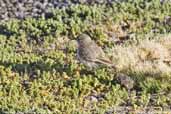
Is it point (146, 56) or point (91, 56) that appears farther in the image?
point (146, 56)

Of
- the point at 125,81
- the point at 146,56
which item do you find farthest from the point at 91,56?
the point at 146,56

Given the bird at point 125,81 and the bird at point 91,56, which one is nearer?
the bird at point 125,81

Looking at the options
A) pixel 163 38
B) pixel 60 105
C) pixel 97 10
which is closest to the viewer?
pixel 60 105

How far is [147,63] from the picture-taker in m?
13.5

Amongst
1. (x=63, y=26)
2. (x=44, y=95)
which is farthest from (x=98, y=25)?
(x=44, y=95)

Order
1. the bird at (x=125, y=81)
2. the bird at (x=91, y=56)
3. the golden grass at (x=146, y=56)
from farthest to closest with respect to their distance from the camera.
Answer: the golden grass at (x=146, y=56) → the bird at (x=91, y=56) → the bird at (x=125, y=81)

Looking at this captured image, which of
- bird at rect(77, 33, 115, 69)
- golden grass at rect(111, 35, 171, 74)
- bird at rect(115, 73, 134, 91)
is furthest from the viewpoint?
golden grass at rect(111, 35, 171, 74)

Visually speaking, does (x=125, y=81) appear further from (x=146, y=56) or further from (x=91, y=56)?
(x=146, y=56)

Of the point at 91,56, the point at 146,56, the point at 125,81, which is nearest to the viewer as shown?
the point at 125,81

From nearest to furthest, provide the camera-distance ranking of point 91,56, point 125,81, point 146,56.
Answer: point 125,81
point 91,56
point 146,56

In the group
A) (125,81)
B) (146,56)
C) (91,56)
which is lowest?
(125,81)

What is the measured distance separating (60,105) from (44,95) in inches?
30.9

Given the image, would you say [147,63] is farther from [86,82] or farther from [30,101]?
[30,101]

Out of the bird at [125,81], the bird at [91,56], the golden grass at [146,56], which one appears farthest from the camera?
the golden grass at [146,56]
